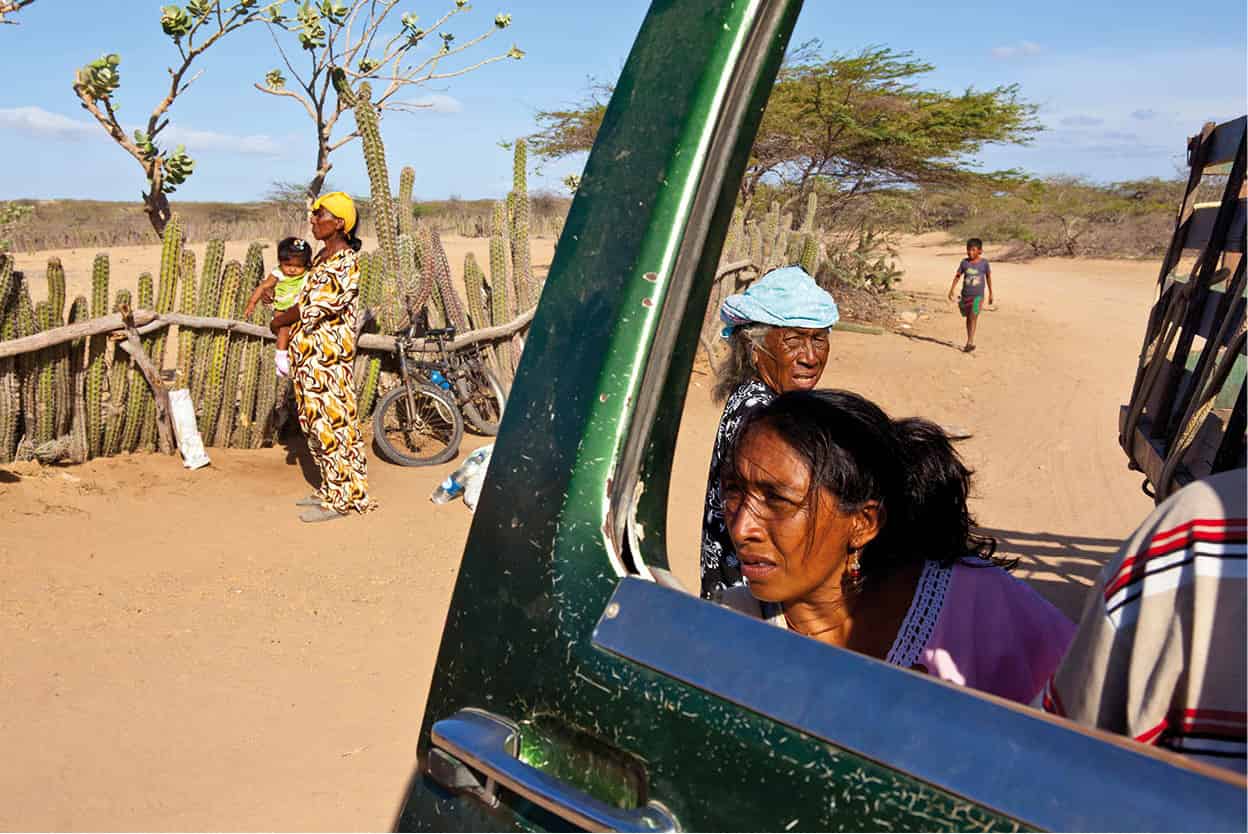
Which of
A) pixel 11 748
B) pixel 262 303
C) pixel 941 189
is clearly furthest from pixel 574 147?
pixel 11 748

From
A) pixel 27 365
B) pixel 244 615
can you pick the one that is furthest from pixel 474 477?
pixel 27 365

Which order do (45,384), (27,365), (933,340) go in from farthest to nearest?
(933,340), (45,384), (27,365)

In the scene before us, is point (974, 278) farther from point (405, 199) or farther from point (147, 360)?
point (147, 360)

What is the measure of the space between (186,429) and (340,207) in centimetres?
219

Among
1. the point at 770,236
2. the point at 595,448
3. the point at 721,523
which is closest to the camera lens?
the point at 595,448

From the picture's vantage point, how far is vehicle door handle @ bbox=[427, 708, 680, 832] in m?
1.13

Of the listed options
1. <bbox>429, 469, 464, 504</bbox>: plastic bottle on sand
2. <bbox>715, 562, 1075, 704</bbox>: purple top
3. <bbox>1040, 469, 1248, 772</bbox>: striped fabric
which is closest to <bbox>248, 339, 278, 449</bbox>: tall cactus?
<bbox>429, 469, 464, 504</bbox>: plastic bottle on sand

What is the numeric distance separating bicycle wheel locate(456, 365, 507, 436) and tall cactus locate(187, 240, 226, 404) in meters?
2.07

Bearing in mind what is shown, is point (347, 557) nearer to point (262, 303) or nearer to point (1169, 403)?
point (262, 303)

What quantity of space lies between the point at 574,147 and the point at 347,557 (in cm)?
1861

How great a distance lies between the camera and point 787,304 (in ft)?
9.89

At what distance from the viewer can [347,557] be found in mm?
6109

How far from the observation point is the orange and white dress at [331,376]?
6.35 metres

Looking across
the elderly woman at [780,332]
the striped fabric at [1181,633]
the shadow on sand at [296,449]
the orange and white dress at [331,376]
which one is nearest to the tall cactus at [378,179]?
the shadow on sand at [296,449]
